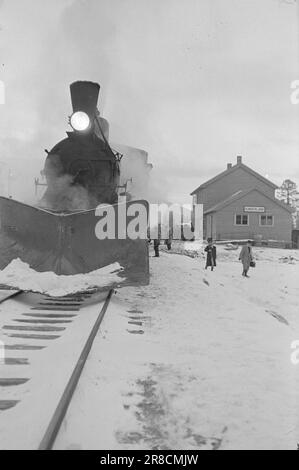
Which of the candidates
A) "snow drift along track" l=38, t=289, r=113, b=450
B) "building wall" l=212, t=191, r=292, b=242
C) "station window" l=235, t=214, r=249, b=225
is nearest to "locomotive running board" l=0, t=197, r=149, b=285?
"snow drift along track" l=38, t=289, r=113, b=450

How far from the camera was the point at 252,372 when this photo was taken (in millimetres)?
3904

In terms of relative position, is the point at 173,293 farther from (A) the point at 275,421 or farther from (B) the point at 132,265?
(A) the point at 275,421

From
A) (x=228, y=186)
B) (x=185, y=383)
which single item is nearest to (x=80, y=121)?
(x=185, y=383)

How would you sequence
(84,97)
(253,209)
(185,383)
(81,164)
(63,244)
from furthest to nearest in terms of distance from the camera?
1. (253,209)
2. (84,97)
3. (81,164)
4. (63,244)
5. (185,383)

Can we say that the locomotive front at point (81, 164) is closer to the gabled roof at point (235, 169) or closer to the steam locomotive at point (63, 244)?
the steam locomotive at point (63, 244)

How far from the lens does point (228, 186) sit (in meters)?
33.3

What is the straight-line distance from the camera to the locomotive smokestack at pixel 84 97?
8.99 metres

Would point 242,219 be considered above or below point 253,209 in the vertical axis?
below

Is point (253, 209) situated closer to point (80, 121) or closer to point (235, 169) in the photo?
point (235, 169)

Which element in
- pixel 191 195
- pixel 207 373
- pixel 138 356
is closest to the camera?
pixel 207 373

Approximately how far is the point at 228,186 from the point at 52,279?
28.1 metres

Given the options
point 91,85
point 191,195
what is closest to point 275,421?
point 91,85

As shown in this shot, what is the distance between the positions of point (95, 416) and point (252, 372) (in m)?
1.69

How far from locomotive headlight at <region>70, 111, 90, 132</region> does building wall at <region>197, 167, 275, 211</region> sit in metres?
25.1
